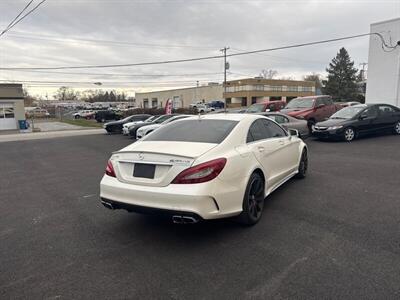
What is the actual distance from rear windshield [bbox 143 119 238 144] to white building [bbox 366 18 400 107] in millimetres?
17416

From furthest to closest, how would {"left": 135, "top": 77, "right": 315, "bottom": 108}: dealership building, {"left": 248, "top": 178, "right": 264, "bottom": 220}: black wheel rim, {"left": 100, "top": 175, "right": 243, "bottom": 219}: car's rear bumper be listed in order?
{"left": 135, "top": 77, "right": 315, "bottom": 108}: dealership building → {"left": 248, "top": 178, "right": 264, "bottom": 220}: black wheel rim → {"left": 100, "top": 175, "right": 243, "bottom": 219}: car's rear bumper

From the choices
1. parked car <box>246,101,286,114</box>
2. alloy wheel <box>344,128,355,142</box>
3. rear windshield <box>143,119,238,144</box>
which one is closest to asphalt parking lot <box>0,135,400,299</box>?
rear windshield <box>143,119,238,144</box>

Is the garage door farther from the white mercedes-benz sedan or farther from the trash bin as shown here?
the white mercedes-benz sedan

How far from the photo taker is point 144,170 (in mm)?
3480

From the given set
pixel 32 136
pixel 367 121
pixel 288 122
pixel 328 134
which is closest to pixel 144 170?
pixel 288 122

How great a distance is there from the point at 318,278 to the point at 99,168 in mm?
6848

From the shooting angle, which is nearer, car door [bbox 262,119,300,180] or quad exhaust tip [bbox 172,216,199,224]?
quad exhaust tip [bbox 172,216,199,224]

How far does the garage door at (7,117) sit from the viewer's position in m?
28.1

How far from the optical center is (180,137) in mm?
4094

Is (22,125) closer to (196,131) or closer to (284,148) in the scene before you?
(196,131)

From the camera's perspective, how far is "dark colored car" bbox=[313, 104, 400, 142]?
11.8m

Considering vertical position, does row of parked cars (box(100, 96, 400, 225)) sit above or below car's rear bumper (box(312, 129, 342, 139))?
above

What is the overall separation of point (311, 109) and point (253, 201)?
1142 cm

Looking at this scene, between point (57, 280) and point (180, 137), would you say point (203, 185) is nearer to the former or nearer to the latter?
point (180, 137)
